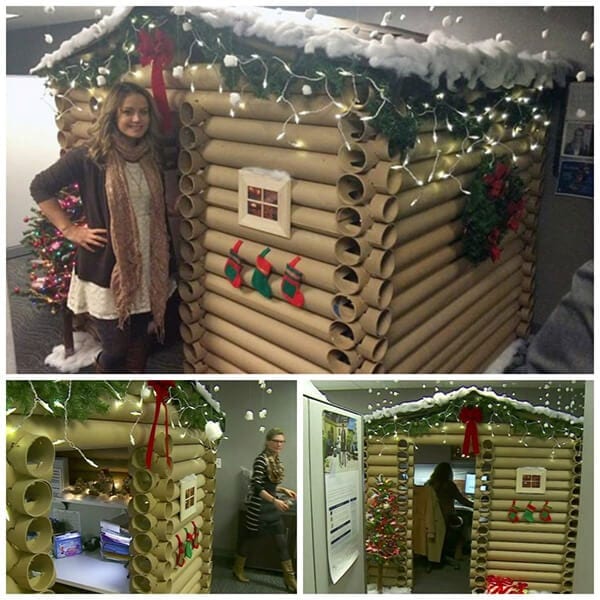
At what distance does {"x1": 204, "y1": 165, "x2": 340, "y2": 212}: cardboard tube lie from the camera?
194 centimetres

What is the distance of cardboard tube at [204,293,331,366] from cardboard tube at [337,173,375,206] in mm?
520

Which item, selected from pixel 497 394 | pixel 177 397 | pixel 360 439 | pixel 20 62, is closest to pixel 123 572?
pixel 177 397

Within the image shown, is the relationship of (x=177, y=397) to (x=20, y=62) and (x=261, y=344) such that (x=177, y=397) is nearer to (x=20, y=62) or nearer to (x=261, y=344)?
(x=261, y=344)

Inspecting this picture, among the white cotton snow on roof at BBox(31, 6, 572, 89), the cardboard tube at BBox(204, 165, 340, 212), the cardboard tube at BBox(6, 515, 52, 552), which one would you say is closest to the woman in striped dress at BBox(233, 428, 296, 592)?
the cardboard tube at BBox(6, 515, 52, 552)

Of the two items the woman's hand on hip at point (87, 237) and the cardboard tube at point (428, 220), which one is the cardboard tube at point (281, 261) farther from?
the woman's hand on hip at point (87, 237)

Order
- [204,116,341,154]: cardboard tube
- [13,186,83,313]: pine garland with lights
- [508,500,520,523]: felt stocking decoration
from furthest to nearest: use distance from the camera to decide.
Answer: [508,500,520,523]: felt stocking decoration
[13,186,83,313]: pine garland with lights
[204,116,341,154]: cardboard tube

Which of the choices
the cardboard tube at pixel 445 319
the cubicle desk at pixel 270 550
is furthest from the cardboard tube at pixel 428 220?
the cubicle desk at pixel 270 550

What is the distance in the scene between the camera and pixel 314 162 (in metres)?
1.92

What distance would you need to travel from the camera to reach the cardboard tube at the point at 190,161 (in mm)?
2035

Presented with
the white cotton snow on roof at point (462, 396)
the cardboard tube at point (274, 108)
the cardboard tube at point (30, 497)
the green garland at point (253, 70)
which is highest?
the green garland at point (253, 70)

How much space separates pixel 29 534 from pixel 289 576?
0.92 metres

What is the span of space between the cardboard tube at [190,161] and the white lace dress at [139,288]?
0.45 feet

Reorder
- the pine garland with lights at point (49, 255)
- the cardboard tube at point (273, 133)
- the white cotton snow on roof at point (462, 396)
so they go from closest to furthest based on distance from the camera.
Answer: the cardboard tube at point (273, 133) → the pine garland with lights at point (49, 255) → the white cotton snow on roof at point (462, 396)

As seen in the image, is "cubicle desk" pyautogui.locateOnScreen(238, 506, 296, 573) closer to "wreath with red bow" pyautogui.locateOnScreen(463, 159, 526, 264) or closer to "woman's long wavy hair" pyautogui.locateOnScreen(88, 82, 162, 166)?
"wreath with red bow" pyautogui.locateOnScreen(463, 159, 526, 264)
